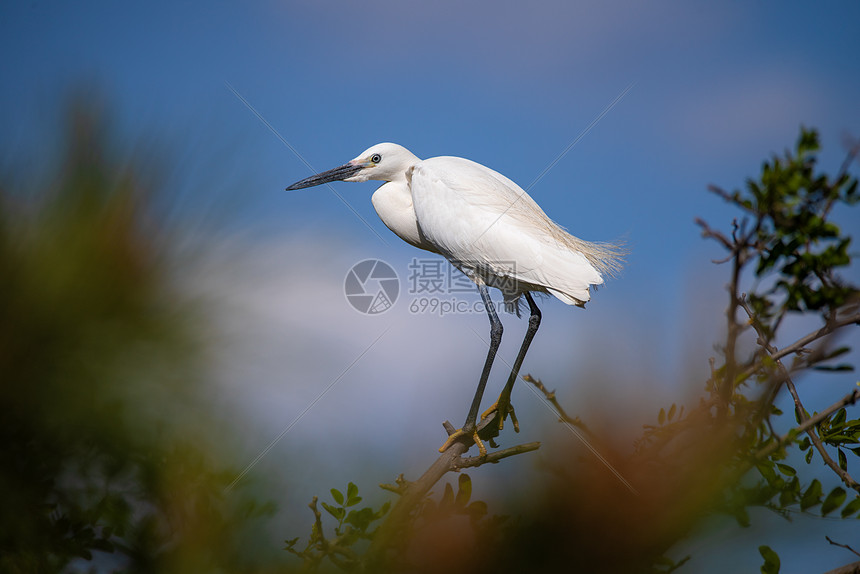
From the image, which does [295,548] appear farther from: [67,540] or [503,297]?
[503,297]

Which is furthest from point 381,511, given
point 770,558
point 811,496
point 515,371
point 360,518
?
point 515,371

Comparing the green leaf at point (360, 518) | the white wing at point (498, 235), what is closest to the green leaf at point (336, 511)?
the green leaf at point (360, 518)

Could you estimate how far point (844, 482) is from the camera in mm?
750

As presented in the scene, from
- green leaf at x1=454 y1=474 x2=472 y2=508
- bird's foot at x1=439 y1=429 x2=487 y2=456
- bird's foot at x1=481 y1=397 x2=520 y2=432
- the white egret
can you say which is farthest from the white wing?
green leaf at x1=454 y1=474 x2=472 y2=508

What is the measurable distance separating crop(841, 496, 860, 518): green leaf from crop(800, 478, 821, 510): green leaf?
0.07 metres

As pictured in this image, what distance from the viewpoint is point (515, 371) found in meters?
1.55

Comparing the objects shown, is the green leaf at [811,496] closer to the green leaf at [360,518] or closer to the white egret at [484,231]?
the green leaf at [360,518]

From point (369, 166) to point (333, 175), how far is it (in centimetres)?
13

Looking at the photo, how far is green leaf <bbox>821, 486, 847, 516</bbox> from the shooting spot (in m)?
0.80

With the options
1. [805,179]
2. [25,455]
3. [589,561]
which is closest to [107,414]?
[25,455]

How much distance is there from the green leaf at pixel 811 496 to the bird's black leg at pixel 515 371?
0.56 m

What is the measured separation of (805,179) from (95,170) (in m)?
0.78

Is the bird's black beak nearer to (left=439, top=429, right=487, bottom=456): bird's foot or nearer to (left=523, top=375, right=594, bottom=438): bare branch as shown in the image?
(left=439, top=429, right=487, bottom=456): bird's foot

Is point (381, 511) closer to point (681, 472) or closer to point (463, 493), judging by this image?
point (463, 493)
